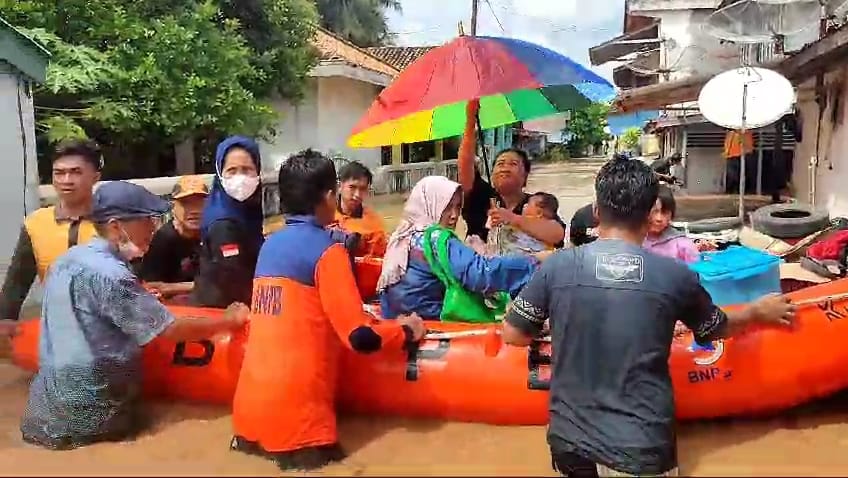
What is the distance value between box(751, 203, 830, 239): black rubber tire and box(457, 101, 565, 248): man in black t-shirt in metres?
6.16

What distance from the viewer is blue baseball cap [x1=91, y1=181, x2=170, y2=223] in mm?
3543

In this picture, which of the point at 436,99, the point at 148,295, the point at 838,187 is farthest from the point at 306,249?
the point at 838,187

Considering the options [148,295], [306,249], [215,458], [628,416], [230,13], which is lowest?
[215,458]

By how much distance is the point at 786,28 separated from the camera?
12852 millimetres

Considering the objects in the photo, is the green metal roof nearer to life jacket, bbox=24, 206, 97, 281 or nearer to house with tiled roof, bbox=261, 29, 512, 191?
life jacket, bbox=24, 206, 97, 281

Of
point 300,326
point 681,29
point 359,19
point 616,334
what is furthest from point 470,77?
point 359,19

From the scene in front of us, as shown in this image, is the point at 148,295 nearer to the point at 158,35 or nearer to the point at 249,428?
the point at 249,428

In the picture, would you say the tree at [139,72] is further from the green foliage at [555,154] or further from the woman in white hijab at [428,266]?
the green foliage at [555,154]

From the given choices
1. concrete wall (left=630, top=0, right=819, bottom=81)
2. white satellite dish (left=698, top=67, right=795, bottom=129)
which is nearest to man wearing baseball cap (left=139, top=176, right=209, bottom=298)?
white satellite dish (left=698, top=67, right=795, bottom=129)

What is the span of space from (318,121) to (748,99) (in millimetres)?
10986

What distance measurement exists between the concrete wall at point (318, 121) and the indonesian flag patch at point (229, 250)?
14035 millimetres

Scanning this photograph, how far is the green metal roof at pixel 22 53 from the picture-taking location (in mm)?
7914

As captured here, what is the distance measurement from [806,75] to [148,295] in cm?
1214

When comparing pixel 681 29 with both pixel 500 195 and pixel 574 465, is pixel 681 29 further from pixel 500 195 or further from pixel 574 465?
pixel 574 465
